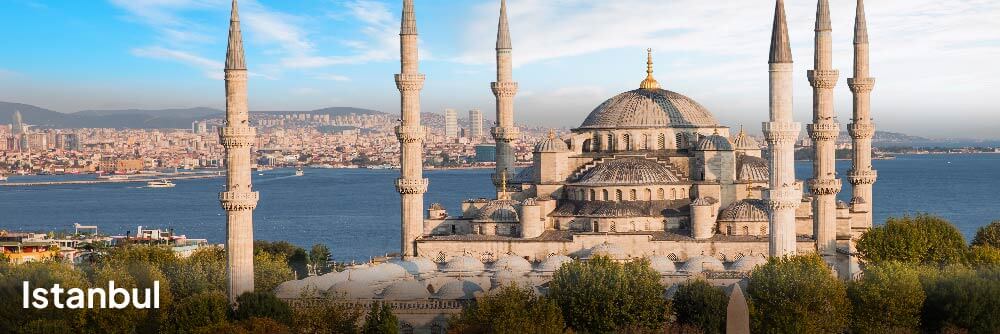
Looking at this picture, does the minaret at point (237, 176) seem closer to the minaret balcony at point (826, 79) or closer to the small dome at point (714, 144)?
the minaret balcony at point (826, 79)

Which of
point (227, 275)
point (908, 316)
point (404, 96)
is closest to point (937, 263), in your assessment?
point (908, 316)

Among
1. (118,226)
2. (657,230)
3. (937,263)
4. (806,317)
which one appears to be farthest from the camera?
(118,226)

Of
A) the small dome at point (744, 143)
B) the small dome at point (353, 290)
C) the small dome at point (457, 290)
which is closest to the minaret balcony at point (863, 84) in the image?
the small dome at point (744, 143)

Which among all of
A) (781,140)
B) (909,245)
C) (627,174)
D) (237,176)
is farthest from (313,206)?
(781,140)

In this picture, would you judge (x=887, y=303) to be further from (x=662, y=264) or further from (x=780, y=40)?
(x=662, y=264)

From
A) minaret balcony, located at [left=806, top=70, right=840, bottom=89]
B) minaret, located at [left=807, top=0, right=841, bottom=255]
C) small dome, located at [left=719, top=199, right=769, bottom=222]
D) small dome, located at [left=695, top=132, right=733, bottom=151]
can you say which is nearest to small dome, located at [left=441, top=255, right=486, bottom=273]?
small dome, located at [left=719, top=199, right=769, bottom=222]

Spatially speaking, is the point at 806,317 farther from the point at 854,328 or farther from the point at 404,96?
the point at 404,96
